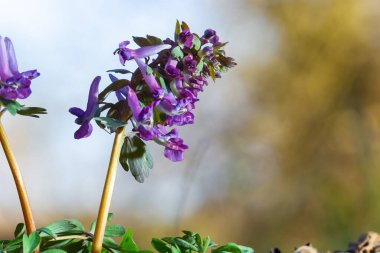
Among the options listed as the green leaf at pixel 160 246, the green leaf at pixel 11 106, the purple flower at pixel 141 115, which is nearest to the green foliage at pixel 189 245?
the green leaf at pixel 160 246

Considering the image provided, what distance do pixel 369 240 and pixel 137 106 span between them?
433 millimetres

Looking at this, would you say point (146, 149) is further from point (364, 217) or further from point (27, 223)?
point (364, 217)

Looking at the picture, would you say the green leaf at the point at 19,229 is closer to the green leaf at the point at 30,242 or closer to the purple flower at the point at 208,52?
the green leaf at the point at 30,242

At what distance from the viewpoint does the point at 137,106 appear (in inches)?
25.5

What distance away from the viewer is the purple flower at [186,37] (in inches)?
25.8

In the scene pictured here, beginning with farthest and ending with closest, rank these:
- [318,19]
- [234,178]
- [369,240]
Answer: [318,19] < [234,178] < [369,240]

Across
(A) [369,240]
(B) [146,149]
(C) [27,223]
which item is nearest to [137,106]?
(B) [146,149]

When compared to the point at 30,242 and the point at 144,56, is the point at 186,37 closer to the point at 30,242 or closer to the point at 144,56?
the point at 144,56

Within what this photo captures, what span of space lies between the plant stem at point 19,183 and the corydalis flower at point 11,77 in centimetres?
5

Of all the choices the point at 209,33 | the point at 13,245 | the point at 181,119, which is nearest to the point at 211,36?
the point at 209,33

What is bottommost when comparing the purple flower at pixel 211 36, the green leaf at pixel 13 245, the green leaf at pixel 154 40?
the green leaf at pixel 13 245

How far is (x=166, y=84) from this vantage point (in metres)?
0.67

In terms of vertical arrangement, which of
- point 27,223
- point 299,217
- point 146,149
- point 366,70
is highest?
point 366,70

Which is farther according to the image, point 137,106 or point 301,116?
point 301,116
